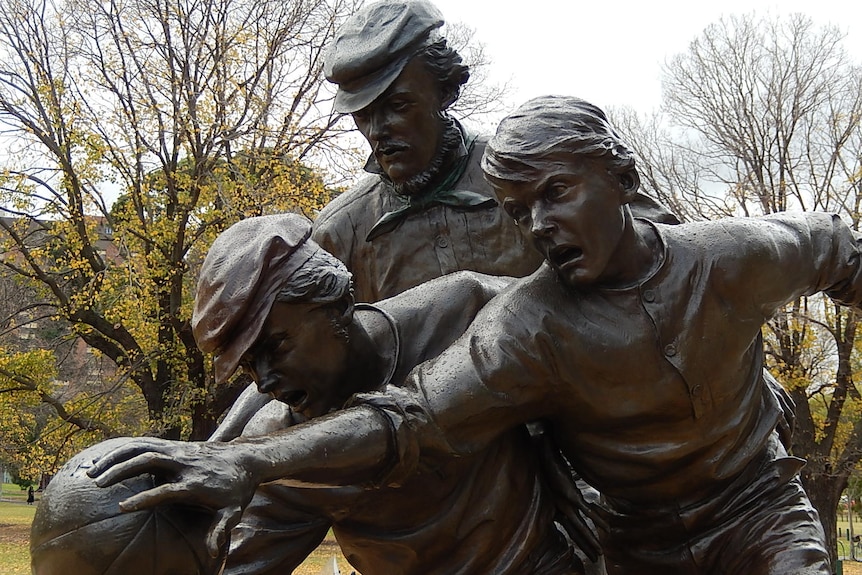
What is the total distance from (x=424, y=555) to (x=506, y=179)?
3.12ft

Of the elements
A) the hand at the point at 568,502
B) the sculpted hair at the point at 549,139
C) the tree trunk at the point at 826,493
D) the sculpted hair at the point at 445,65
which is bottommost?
the tree trunk at the point at 826,493

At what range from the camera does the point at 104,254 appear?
19.0 metres

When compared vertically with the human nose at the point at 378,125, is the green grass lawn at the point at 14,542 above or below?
below

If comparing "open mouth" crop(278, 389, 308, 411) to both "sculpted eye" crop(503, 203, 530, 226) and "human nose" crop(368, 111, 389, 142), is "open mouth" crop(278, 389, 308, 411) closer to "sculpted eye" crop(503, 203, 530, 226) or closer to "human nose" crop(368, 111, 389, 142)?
"sculpted eye" crop(503, 203, 530, 226)

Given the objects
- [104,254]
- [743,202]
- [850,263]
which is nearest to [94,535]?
[850,263]

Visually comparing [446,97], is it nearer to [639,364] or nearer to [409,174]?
[409,174]

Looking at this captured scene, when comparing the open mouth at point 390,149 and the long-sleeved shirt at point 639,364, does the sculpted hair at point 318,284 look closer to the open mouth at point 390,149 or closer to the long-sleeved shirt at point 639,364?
the long-sleeved shirt at point 639,364

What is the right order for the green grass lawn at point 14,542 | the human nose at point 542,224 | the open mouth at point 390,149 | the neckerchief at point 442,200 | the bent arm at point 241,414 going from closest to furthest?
the human nose at point 542,224 < the bent arm at point 241,414 < the open mouth at point 390,149 < the neckerchief at point 442,200 < the green grass lawn at point 14,542

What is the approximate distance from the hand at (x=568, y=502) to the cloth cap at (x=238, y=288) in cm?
86

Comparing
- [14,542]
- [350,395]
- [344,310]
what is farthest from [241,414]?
[14,542]

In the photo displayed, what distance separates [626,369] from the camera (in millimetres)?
2195

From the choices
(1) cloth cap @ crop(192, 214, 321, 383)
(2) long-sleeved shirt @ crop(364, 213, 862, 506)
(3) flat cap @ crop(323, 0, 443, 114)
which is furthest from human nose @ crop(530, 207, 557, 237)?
(3) flat cap @ crop(323, 0, 443, 114)

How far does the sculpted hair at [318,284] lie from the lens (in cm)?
203

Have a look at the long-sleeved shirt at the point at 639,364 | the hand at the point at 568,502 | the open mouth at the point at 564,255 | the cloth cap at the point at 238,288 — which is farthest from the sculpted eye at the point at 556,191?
the hand at the point at 568,502
